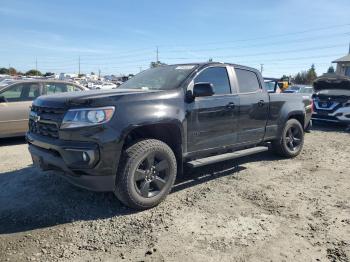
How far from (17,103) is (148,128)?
5.20m

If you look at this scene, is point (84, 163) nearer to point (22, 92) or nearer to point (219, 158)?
point (219, 158)

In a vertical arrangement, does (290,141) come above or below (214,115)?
below

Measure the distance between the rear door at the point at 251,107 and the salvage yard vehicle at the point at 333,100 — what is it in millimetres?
6423

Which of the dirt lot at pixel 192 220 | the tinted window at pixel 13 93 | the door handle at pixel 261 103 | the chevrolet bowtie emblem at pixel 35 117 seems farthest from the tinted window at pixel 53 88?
the door handle at pixel 261 103

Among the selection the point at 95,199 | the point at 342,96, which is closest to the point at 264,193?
the point at 95,199

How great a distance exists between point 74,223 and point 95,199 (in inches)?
28.6

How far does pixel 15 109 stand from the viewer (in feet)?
27.5

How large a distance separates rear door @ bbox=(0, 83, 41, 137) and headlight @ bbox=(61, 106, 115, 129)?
4.95 metres

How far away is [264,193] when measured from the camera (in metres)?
5.11

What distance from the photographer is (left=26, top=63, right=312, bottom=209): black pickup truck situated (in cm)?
400

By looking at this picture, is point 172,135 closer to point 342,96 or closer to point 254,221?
point 254,221

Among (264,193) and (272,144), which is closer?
(264,193)

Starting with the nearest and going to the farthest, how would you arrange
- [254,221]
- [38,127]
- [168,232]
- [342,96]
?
[168,232] < [254,221] < [38,127] < [342,96]

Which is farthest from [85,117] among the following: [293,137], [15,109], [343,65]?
[343,65]
